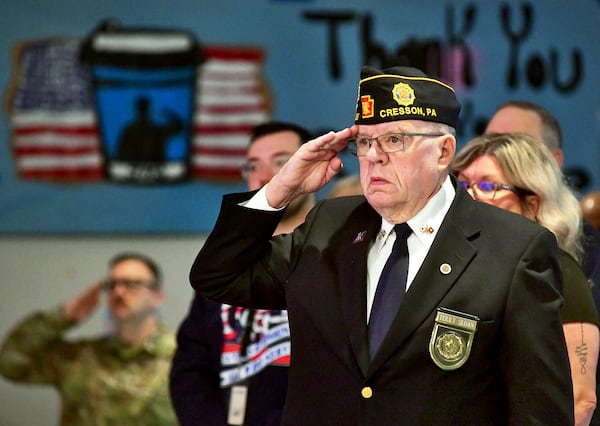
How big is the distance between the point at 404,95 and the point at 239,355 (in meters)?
1.18

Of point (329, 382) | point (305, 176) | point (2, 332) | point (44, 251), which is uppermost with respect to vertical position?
point (305, 176)

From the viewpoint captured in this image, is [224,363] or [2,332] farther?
[2,332]

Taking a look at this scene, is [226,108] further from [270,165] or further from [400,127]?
[400,127]

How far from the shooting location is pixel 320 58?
16.0 ft

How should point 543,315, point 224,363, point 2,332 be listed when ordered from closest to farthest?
point 543,315 → point 224,363 → point 2,332

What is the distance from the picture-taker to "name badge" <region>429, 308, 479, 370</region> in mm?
1947

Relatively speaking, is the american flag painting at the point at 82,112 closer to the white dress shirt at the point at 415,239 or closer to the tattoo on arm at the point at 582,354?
the tattoo on arm at the point at 582,354

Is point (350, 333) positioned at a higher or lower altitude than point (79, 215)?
higher

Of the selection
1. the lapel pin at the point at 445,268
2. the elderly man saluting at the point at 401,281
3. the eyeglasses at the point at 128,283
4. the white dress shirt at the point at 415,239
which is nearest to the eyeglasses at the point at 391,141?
the elderly man saluting at the point at 401,281

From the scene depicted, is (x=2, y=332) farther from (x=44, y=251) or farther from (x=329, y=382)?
(x=329, y=382)

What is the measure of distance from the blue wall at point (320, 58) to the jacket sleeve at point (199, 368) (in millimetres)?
1752

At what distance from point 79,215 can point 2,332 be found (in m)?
0.63

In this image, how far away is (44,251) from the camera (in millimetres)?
4824

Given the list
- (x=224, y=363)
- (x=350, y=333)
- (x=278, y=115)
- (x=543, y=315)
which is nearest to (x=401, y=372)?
(x=350, y=333)
